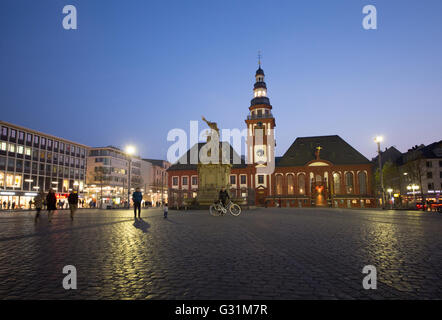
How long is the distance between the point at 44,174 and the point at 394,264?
8070 cm

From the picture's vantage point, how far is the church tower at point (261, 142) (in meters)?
70.9

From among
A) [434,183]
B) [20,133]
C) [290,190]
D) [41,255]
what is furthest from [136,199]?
[434,183]

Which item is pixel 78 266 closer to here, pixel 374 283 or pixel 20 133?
pixel 374 283

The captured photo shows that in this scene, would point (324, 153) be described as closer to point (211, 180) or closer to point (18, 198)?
point (211, 180)

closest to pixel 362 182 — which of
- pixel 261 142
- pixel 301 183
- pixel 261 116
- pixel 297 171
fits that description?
pixel 301 183

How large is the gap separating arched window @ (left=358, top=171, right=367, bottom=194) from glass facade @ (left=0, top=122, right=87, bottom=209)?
2387 inches

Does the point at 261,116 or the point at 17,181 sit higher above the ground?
the point at 261,116

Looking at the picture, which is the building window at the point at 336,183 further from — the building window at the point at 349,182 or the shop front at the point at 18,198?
the shop front at the point at 18,198

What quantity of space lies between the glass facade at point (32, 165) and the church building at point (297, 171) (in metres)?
29.8

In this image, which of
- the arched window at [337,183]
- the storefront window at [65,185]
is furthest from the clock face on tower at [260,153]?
the storefront window at [65,185]

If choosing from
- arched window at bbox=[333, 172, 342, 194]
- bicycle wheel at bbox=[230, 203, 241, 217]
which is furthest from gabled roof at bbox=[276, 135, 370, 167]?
bicycle wheel at bbox=[230, 203, 241, 217]

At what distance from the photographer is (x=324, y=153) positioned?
72188 millimetres

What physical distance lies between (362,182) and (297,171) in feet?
43.9

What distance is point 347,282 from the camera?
4.45 metres
